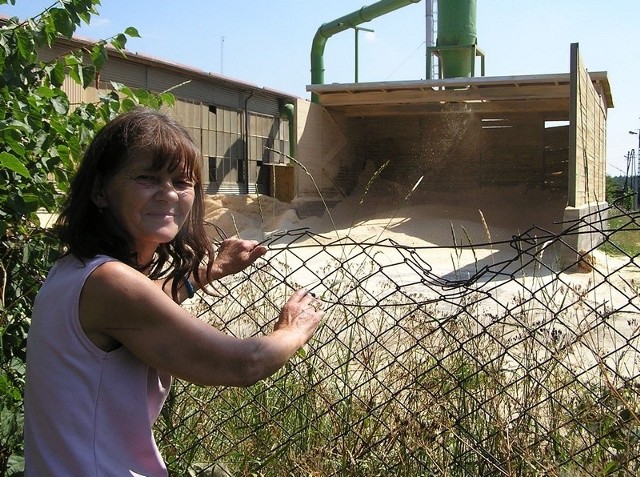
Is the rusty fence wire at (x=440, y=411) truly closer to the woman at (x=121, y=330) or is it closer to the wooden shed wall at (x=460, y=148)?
the woman at (x=121, y=330)

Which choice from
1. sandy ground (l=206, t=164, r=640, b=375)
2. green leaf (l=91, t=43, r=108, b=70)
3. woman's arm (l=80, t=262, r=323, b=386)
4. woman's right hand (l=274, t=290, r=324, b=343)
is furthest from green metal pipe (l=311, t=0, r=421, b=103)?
woman's arm (l=80, t=262, r=323, b=386)

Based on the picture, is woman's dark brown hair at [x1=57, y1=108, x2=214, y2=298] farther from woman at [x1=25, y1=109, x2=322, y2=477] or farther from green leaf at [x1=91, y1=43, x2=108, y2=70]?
green leaf at [x1=91, y1=43, x2=108, y2=70]

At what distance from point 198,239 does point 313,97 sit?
17.3 metres

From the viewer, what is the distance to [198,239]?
2.05 meters

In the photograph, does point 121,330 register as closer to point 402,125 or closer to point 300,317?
point 300,317

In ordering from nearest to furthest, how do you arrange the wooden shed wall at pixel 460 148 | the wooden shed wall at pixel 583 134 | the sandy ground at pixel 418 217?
the wooden shed wall at pixel 583 134 < the sandy ground at pixel 418 217 < the wooden shed wall at pixel 460 148

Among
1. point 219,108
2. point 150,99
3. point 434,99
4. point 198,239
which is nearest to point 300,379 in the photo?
point 198,239

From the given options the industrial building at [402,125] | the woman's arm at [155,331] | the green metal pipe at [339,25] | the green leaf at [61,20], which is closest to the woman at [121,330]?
the woman's arm at [155,331]

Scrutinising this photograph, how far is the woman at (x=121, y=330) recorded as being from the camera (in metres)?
1.56

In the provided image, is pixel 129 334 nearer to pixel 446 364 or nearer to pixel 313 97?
pixel 446 364

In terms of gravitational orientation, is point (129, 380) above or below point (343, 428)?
above

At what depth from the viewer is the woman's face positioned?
175cm

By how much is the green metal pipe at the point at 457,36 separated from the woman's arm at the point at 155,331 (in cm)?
1587

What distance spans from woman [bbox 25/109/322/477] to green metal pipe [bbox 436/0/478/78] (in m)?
15.6
